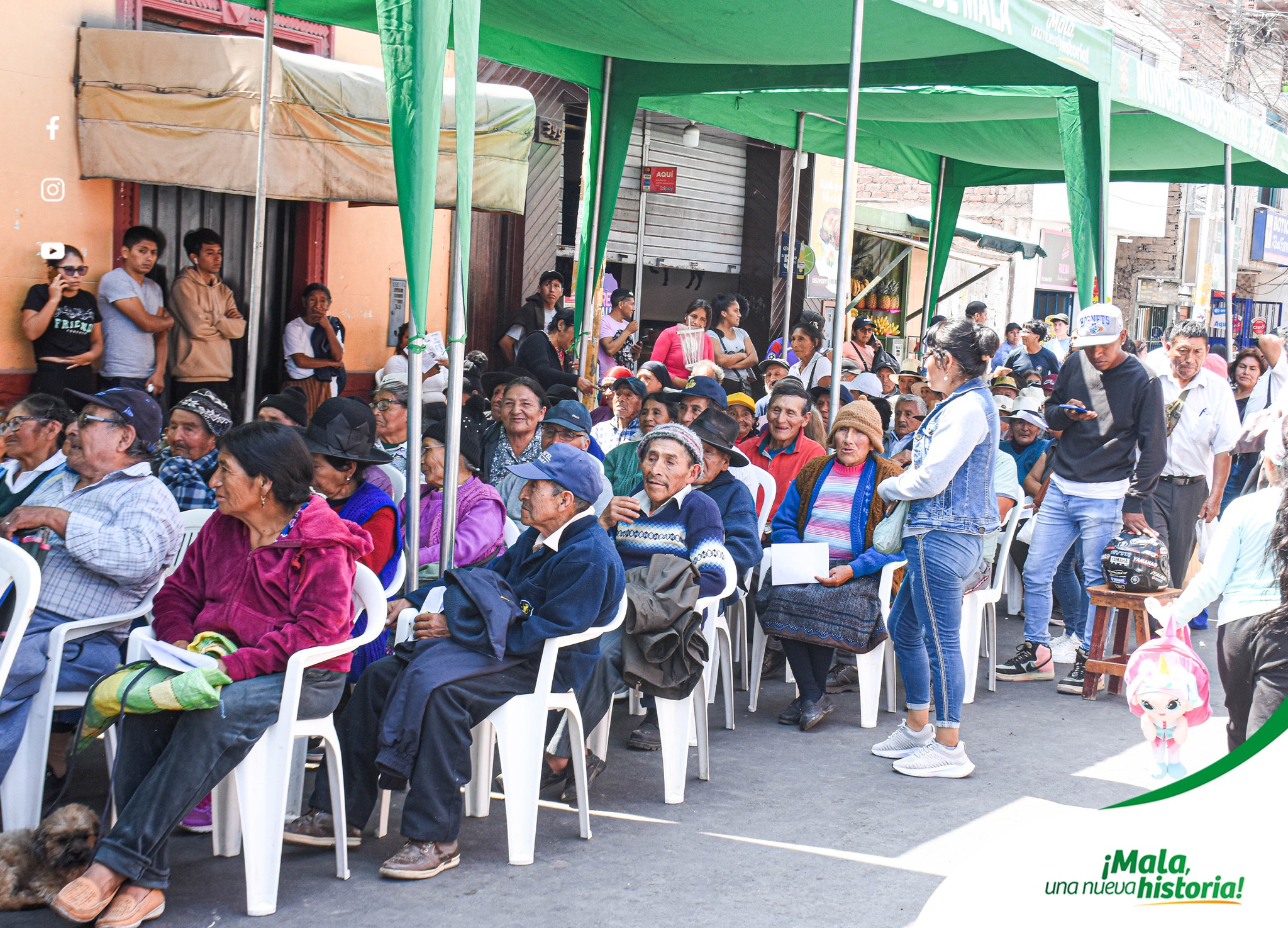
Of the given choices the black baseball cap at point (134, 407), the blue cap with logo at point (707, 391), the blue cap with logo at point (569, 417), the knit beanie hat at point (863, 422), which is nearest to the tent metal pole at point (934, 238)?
the blue cap with logo at point (707, 391)

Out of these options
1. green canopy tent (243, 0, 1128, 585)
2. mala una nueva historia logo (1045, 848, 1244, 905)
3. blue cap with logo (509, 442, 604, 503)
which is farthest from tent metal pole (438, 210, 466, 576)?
mala una nueva historia logo (1045, 848, 1244, 905)

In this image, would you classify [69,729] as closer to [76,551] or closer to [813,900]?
[76,551]

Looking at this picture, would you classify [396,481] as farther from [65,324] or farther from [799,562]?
[65,324]

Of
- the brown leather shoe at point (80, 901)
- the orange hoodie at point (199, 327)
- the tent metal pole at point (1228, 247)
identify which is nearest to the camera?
the brown leather shoe at point (80, 901)

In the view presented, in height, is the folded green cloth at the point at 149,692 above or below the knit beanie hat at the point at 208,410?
below

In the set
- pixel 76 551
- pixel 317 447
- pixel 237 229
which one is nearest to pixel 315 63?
pixel 237 229

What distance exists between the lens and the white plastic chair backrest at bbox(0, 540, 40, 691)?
3361mm

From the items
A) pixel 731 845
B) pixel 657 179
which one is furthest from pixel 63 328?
pixel 657 179

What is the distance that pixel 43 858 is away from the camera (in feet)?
10.7

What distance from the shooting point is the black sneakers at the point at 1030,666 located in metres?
6.41

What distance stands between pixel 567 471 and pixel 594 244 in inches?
191

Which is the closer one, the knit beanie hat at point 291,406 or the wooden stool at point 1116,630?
the knit beanie hat at point 291,406

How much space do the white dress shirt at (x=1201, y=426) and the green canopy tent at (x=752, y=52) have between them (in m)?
1.30

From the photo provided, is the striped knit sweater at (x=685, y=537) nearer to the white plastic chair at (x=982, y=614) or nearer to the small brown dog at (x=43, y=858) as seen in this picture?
the white plastic chair at (x=982, y=614)
